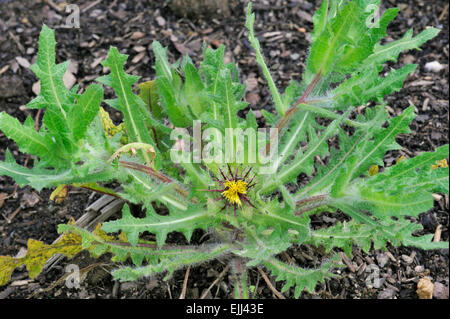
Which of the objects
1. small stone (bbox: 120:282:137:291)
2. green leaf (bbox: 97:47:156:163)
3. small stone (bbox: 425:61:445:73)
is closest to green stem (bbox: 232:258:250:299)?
small stone (bbox: 120:282:137:291)

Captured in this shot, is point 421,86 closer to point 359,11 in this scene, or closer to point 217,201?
point 359,11

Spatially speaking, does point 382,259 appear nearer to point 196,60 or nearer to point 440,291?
point 440,291

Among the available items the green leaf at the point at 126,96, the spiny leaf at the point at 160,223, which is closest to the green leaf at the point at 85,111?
the green leaf at the point at 126,96

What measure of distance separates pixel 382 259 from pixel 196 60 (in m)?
1.74

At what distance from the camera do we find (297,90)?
2.08m

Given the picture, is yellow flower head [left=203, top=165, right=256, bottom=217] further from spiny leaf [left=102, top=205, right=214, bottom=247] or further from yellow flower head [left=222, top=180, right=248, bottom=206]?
spiny leaf [left=102, top=205, right=214, bottom=247]

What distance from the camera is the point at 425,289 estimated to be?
2463 mm

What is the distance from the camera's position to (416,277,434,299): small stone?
97.0 inches

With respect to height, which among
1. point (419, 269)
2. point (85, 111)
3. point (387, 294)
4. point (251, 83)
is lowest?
point (387, 294)

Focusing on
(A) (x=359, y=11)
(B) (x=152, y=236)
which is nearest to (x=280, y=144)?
(A) (x=359, y=11)

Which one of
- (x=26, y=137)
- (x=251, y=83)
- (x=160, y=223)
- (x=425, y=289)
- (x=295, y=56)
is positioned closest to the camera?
(x=26, y=137)

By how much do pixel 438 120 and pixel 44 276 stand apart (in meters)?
2.53

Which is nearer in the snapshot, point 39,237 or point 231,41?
point 39,237

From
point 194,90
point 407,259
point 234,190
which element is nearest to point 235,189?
point 234,190
